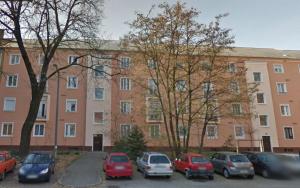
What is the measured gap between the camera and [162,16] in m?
26.3

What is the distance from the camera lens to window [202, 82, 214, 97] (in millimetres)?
26469

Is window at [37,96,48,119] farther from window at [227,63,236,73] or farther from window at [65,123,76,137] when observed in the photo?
window at [227,63,236,73]

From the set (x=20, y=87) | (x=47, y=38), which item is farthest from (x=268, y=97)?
(x=20, y=87)

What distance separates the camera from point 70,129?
39656mm

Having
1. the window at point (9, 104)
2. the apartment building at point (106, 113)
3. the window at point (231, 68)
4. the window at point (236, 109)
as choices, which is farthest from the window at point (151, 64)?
the window at point (9, 104)

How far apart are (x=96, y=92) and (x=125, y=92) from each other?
4.17 m

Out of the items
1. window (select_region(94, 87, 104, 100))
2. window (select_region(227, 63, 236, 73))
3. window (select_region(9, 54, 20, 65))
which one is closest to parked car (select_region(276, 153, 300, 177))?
window (select_region(227, 63, 236, 73))

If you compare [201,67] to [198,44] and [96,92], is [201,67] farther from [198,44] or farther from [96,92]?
[96,92]

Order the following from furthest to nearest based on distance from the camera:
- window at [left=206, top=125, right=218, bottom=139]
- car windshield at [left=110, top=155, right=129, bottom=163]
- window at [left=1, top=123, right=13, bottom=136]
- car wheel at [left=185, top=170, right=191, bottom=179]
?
window at [left=206, top=125, right=218, bottom=139] < window at [left=1, top=123, right=13, bottom=136] < car wheel at [left=185, top=170, right=191, bottom=179] < car windshield at [left=110, top=155, right=129, bottom=163]

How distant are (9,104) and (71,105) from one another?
8295mm

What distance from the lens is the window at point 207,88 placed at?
86.8 feet

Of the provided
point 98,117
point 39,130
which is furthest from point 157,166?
point 39,130

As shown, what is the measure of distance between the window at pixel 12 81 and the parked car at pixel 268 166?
3305 centimetres

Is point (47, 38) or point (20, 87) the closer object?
point (47, 38)
